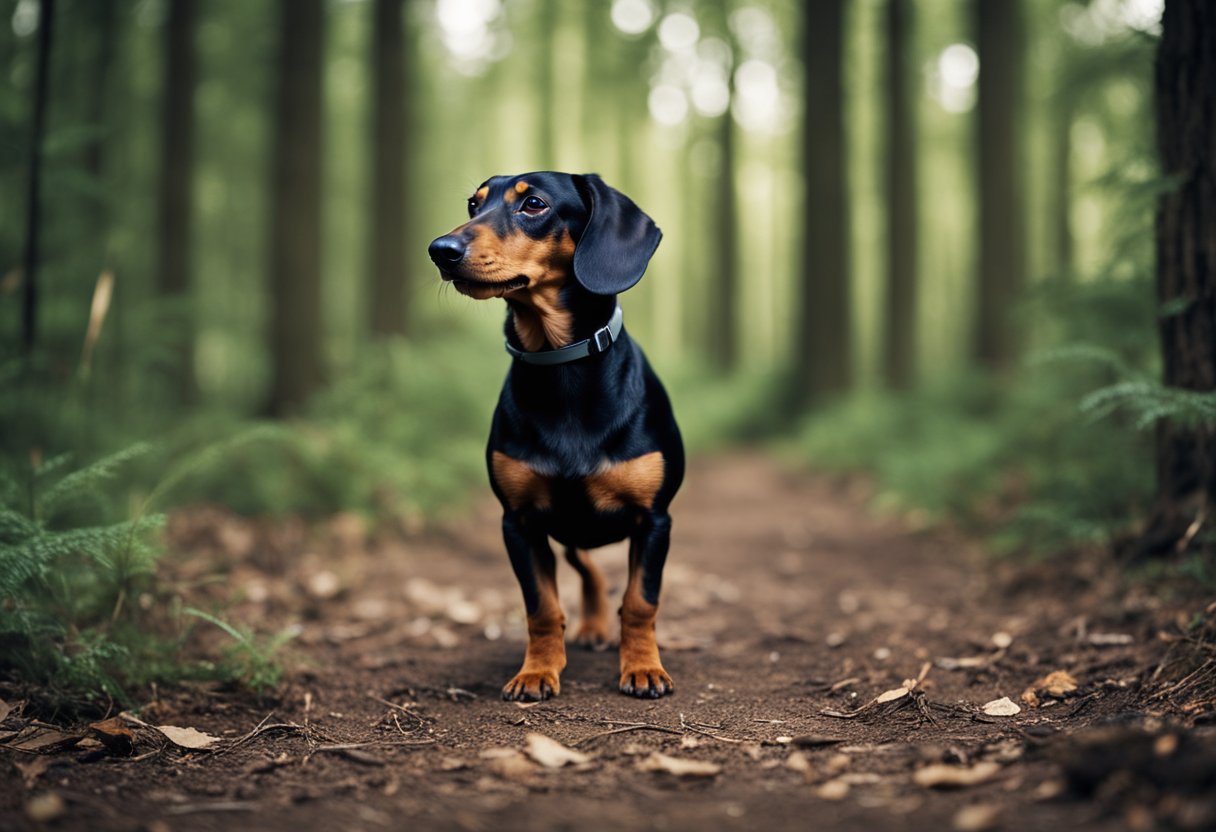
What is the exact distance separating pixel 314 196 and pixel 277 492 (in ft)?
15.2

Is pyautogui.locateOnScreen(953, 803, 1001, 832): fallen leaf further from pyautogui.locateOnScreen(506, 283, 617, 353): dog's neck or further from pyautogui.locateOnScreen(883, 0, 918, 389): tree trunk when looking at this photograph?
pyautogui.locateOnScreen(883, 0, 918, 389): tree trunk

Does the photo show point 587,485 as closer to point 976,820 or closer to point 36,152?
point 976,820

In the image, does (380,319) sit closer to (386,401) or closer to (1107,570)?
(386,401)

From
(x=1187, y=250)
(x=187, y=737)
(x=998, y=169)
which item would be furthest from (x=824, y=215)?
(x=187, y=737)

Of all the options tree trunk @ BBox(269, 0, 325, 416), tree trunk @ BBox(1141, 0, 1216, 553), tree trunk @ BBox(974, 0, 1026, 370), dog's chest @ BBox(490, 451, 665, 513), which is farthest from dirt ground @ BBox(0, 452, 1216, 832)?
tree trunk @ BBox(974, 0, 1026, 370)

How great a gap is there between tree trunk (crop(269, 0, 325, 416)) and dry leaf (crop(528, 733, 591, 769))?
7873 mm

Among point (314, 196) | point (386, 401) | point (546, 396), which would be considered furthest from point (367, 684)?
point (314, 196)

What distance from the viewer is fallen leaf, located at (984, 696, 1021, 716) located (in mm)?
3051

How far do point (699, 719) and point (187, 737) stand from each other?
1618 millimetres

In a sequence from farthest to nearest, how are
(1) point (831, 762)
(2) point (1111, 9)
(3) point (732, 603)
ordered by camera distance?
(2) point (1111, 9)
(3) point (732, 603)
(1) point (831, 762)

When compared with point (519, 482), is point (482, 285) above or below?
above

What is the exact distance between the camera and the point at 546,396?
128 inches

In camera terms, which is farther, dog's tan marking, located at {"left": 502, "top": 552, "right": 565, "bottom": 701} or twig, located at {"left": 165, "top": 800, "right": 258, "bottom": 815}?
dog's tan marking, located at {"left": 502, "top": 552, "right": 565, "bottom": 701}

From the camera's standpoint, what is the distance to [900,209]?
606 inches
